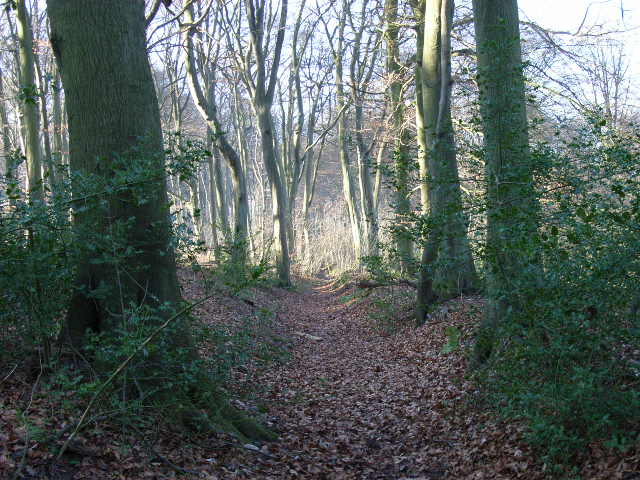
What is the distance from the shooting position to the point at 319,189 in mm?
52969

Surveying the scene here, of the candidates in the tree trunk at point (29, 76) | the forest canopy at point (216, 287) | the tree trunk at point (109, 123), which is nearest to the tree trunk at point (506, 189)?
the forest canopy at point (216, 287)

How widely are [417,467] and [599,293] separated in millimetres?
2402

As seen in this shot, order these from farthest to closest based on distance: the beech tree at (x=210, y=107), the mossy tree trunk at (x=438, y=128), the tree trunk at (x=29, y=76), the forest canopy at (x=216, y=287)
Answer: the beech tree at (x=210, y=107), the tree trunk at (x=29, y=76), the mossy tree trunk at (x=438, y=128), the forest canopy at (x=216, y=287)

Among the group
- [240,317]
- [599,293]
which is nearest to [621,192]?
[599,293]

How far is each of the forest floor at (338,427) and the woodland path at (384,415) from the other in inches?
Result: 0.6

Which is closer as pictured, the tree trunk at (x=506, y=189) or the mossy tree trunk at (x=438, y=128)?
the tree trunk at (x=506, y=189)

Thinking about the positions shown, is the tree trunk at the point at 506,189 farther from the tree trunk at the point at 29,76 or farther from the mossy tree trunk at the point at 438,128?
the tree trunk at the point at 29,76

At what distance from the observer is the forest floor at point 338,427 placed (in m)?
3.83

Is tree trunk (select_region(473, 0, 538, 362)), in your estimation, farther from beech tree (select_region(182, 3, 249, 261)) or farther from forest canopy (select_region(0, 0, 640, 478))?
beech tree (select_region(182, 3, 249, 261))

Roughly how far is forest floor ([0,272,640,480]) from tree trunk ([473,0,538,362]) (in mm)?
1162

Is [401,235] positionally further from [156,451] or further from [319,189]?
[319,189]

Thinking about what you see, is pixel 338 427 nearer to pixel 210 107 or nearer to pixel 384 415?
pixel 384 415

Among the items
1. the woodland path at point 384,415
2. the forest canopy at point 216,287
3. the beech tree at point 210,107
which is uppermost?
the beech tree at point 210,107

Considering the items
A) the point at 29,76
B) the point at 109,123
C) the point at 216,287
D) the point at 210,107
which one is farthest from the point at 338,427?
the point at 210,107
